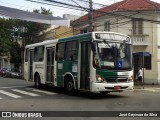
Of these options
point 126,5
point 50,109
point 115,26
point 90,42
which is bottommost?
point 50,109

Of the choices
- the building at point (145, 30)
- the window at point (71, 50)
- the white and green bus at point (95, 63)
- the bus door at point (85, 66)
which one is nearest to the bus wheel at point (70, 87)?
the white and green bus at point (95, 63)

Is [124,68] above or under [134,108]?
above

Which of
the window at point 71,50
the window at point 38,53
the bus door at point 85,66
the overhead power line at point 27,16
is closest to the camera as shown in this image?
the bus door at point 85,66

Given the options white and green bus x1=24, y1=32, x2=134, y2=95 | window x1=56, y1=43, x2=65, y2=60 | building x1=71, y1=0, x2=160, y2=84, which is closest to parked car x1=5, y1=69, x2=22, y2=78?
building x1=71, y1=0, x2=160, y2=84

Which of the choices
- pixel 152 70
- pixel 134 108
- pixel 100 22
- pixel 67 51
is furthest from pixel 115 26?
pixel 134 108

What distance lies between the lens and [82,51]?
1625 cm

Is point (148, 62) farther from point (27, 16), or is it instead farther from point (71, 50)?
point (71, 50)

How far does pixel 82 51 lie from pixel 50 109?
4.79 m

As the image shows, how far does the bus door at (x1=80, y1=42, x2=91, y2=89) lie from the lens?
15703mm

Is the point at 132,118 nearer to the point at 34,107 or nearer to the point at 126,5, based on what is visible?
the point at 34,107

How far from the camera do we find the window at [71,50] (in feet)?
55.3

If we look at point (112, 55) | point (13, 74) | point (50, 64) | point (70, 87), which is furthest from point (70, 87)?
point (13, 74)

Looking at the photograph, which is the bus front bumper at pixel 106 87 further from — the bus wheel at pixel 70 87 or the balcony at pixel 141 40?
the balcony at pixel 141 40

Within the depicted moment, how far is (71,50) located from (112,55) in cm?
255
